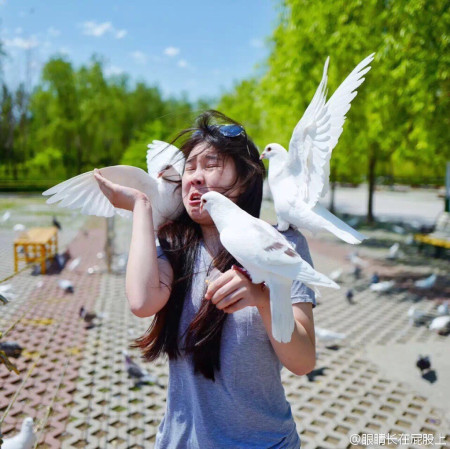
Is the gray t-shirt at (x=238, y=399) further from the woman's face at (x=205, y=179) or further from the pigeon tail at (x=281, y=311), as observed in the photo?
the woman's face at (x=205, y=179)

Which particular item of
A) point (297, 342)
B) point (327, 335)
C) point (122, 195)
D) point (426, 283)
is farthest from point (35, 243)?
point (297, 342)

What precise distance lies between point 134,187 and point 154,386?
3.35m

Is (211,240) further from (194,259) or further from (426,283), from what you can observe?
(426,283)

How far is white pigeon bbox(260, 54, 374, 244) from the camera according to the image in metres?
1.72

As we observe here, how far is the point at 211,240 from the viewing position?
154 centimetres

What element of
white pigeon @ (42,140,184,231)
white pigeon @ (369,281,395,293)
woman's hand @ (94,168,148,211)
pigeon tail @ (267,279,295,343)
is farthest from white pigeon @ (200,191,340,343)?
white pigeon @ (369,281,395,293)

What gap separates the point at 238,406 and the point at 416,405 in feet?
11.5

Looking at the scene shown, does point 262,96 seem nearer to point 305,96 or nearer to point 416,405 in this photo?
point 305,96

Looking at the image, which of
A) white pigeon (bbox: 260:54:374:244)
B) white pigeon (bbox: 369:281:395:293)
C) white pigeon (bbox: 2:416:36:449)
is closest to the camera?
white pigeon (bbox: 260:54:374:244)

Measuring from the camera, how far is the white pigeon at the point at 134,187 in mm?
1527

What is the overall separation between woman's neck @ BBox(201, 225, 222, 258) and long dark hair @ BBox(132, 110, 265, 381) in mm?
27

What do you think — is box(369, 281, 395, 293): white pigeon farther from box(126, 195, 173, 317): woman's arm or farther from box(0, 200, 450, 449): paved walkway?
box(126, 195, 173, 317): woman's arm

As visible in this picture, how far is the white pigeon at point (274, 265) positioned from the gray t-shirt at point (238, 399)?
204 mm

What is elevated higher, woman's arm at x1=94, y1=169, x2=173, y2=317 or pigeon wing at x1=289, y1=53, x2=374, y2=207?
pigeon wing at x1=289, y1=53, x2=374, y2=207
